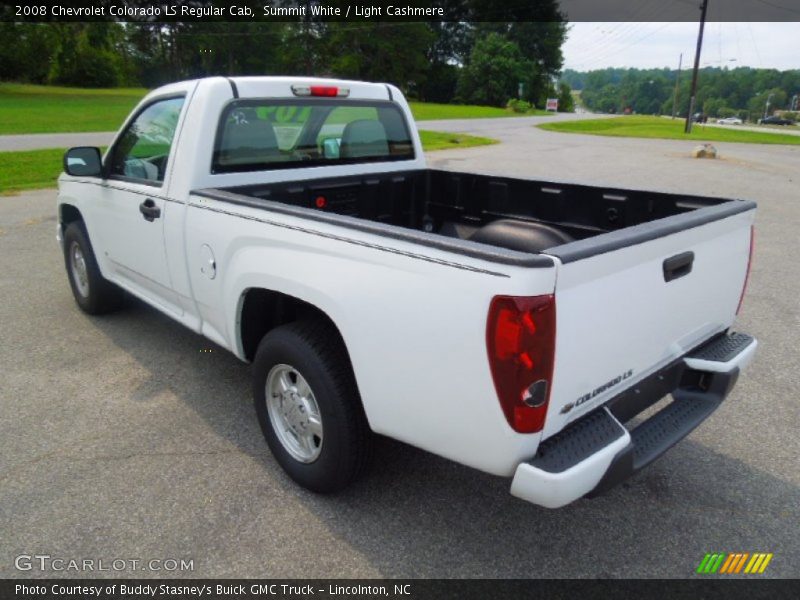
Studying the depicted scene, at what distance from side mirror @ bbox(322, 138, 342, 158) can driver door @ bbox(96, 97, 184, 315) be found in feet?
3.14

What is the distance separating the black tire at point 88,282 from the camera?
4734mm

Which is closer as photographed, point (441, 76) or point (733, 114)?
point (441, 76)

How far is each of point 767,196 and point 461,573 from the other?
12338 mm

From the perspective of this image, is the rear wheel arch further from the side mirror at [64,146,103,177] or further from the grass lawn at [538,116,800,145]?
the grass lawn at [538,116,800,145]

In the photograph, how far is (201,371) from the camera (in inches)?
163

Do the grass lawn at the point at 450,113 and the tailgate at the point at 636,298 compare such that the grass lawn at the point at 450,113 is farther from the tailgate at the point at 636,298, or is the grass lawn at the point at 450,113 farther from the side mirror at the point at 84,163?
the tailgate at the point at 636,298

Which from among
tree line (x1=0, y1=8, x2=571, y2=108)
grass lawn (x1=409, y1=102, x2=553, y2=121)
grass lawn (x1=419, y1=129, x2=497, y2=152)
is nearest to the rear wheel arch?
grass lawn (x1=419, y1=129, x2=497, y2=152)

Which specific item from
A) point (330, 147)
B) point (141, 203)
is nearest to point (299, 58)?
point (330, 147)

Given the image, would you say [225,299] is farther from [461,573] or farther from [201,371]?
[461,573]

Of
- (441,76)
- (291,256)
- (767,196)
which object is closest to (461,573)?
(291,256)

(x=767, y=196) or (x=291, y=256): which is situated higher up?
(x=291, y=256)

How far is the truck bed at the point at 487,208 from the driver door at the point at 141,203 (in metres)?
0.58

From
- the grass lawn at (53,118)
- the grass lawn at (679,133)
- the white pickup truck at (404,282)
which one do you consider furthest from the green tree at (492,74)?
the white pickup truck at (404,282)

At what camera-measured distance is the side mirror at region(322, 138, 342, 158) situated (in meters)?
4.11
